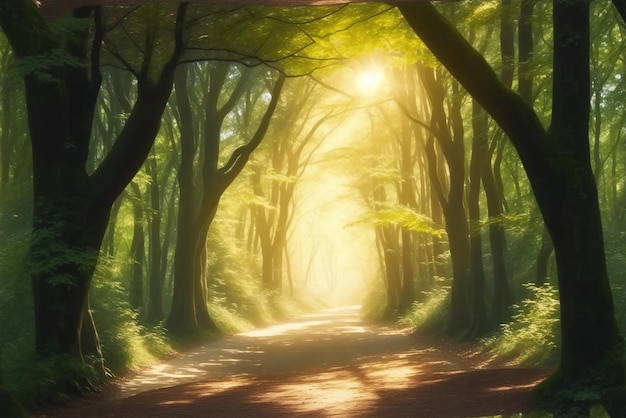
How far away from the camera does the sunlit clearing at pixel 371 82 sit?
24.8m

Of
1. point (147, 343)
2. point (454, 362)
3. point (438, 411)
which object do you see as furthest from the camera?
point (147, 343)

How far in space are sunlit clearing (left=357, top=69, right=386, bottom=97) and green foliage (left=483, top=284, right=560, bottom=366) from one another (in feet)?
35.3

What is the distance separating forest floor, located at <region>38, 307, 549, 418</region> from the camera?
9.87m

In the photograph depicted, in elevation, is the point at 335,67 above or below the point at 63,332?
above

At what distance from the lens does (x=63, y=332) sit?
12461 millimetres

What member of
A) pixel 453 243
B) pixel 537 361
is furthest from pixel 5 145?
pixel 537 361

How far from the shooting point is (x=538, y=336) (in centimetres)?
1433

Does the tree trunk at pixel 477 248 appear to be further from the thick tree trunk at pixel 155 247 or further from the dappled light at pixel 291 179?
the thick tree trunk at pixel 155 247

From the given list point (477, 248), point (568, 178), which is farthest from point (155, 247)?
point (568, 178)

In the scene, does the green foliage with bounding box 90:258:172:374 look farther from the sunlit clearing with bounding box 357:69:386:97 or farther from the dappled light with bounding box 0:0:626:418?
the sunlit clearing with bounding box 357:69:386:97

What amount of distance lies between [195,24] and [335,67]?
493cm

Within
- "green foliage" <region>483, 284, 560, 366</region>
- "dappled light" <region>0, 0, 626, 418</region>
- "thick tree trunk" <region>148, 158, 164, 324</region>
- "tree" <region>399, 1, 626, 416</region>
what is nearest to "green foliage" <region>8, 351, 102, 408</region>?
"dappled light" <region>0, 0, 626, 418</region>

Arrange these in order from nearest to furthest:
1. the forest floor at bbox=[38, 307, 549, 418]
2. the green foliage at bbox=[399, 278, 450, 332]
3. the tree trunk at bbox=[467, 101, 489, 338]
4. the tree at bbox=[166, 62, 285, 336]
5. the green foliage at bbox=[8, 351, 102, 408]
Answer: the forest floor at bbox=[38, 307, 549, 418]
the green foliage at bbox=[8, 351, 102, 408]
the tree trunk at bbox=[467, 101, 489, 338]
the tree at bbox=[166, 62, 285, 336]
the green foliage at bbox=[399, 278, 450, 332]

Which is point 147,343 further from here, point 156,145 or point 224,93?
point 224,93
